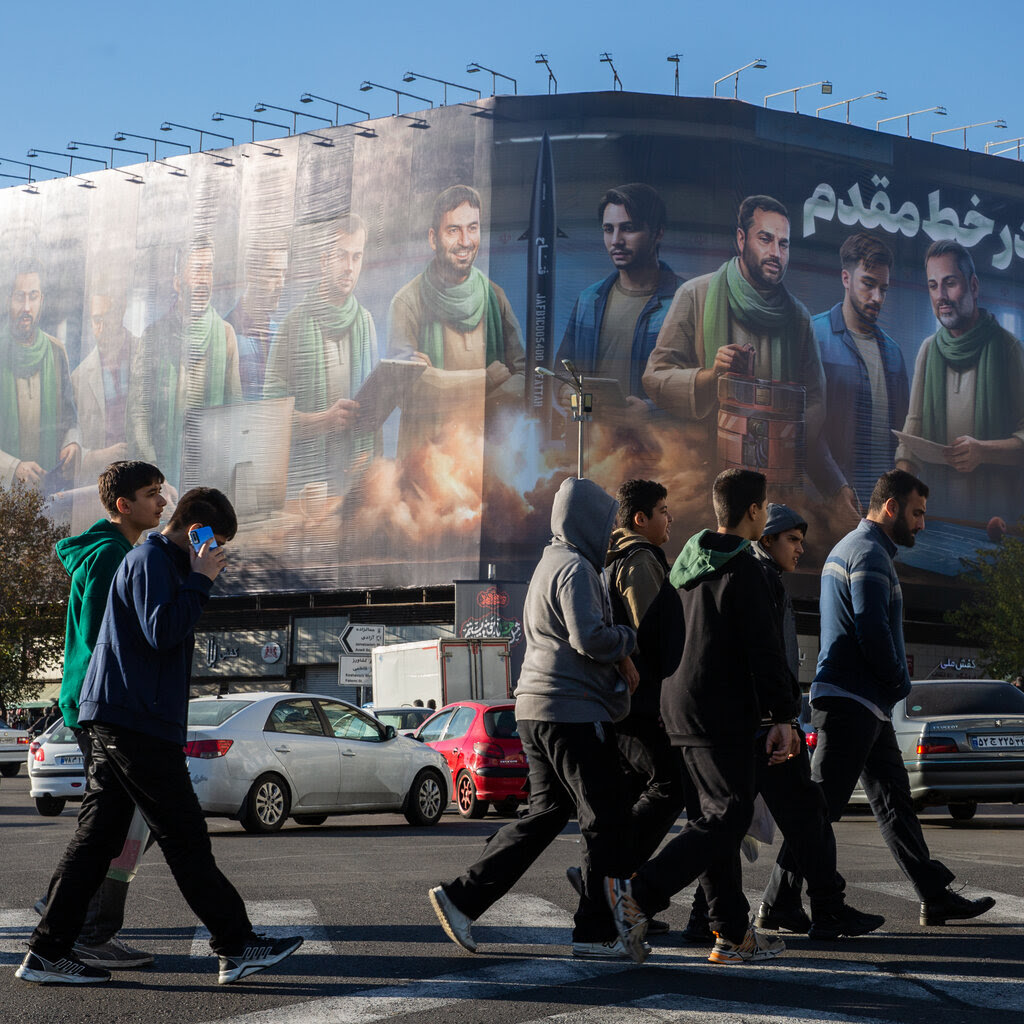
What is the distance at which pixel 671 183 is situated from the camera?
2052 inches

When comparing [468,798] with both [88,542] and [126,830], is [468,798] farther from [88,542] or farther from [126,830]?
[126,830]

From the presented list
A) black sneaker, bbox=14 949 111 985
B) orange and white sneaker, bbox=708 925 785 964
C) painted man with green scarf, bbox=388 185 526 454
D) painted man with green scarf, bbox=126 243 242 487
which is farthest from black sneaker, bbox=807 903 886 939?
painted man with green scarf, bbox=126 243 242 487

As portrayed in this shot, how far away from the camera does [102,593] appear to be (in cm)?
591

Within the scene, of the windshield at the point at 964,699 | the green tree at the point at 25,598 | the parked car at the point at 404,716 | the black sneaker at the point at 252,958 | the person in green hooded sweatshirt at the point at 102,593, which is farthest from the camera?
the green tree at the point at 25,598

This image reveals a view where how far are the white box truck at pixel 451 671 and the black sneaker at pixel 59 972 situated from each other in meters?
22.8

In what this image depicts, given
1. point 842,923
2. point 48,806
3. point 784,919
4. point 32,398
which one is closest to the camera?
point 842,923

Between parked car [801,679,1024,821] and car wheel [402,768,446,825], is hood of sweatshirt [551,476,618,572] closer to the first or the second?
parked car [801,679,1024,821]

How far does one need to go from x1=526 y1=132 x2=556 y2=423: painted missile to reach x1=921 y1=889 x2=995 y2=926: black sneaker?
4392cm

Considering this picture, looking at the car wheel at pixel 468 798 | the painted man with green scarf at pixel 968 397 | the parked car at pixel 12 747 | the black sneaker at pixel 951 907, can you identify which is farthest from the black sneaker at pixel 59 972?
the painted man with green scarf at pixel 968 397

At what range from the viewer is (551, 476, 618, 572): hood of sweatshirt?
590 cm

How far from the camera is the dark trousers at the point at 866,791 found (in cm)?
655

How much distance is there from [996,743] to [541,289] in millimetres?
37850

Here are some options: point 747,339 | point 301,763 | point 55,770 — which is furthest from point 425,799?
point 747,339

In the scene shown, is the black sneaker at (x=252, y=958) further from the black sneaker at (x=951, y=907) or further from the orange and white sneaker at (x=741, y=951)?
the black sneaker at (x=951, y=907)
